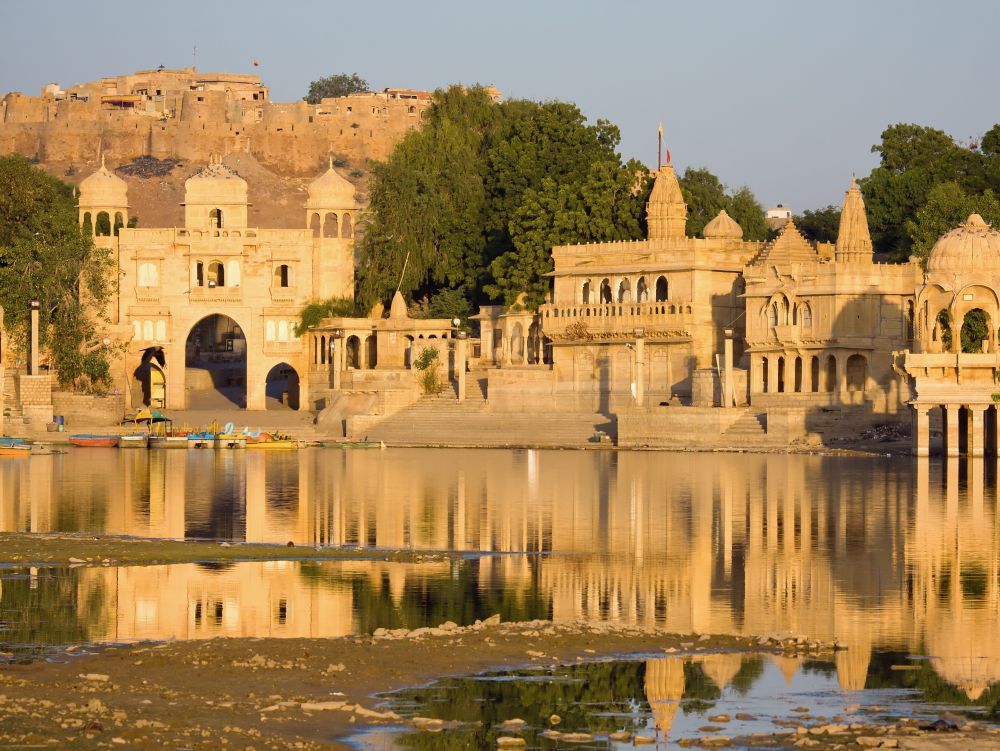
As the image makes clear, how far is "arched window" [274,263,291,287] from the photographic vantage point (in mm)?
73875

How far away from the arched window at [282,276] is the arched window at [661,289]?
1453cm

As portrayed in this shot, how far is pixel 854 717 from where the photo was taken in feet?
57.5

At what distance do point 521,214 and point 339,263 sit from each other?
8.29 m

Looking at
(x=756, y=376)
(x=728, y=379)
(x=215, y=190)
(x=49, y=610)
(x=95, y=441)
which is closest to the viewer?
(x=49, y=610)

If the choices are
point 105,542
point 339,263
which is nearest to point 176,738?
point 105,542

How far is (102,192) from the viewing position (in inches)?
2933

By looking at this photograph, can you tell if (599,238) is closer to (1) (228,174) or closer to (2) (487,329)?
(2) (487,329)

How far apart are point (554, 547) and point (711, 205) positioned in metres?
43.8

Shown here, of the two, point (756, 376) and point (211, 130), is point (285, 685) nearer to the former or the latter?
point (756, 376)

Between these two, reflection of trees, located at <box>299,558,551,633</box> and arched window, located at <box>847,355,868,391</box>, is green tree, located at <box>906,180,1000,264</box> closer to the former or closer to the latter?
arched window, located at <box>847,355,868,391</box>

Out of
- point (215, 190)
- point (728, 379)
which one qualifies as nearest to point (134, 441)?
point (215, 190)

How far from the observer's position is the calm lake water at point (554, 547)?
22.7 metres

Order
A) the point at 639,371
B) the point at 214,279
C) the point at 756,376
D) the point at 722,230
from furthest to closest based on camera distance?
the point at 214,279, the point at 722,230, the point at 756,376, the point at 639,371

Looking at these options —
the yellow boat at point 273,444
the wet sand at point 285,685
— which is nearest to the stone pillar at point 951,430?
the yellow boat at point 273,444
